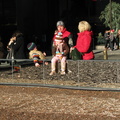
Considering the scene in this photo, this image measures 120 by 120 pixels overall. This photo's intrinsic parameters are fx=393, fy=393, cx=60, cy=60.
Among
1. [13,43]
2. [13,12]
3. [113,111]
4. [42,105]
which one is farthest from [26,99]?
[13,12]

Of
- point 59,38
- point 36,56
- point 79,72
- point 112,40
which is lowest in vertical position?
point 79,72

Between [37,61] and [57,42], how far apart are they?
73 cm

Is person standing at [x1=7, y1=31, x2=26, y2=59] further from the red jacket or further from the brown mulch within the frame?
the red jacket

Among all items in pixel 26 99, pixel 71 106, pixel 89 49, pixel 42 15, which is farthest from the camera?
pixel 42 15

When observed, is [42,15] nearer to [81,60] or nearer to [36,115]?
[81,60]

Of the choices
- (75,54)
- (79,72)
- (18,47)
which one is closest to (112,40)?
(18,47)

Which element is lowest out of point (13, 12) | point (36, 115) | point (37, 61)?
point (36, 115)

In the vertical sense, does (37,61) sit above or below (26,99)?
above

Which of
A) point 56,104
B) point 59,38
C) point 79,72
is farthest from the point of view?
point 79,72

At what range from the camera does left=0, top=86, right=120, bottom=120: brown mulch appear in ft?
24.7

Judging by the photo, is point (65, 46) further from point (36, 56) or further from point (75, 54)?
point (36, 56)

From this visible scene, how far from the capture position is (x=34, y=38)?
108 ft

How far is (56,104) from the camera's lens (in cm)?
880

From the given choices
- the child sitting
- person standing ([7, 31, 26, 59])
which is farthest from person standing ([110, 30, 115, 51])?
the child sitting
